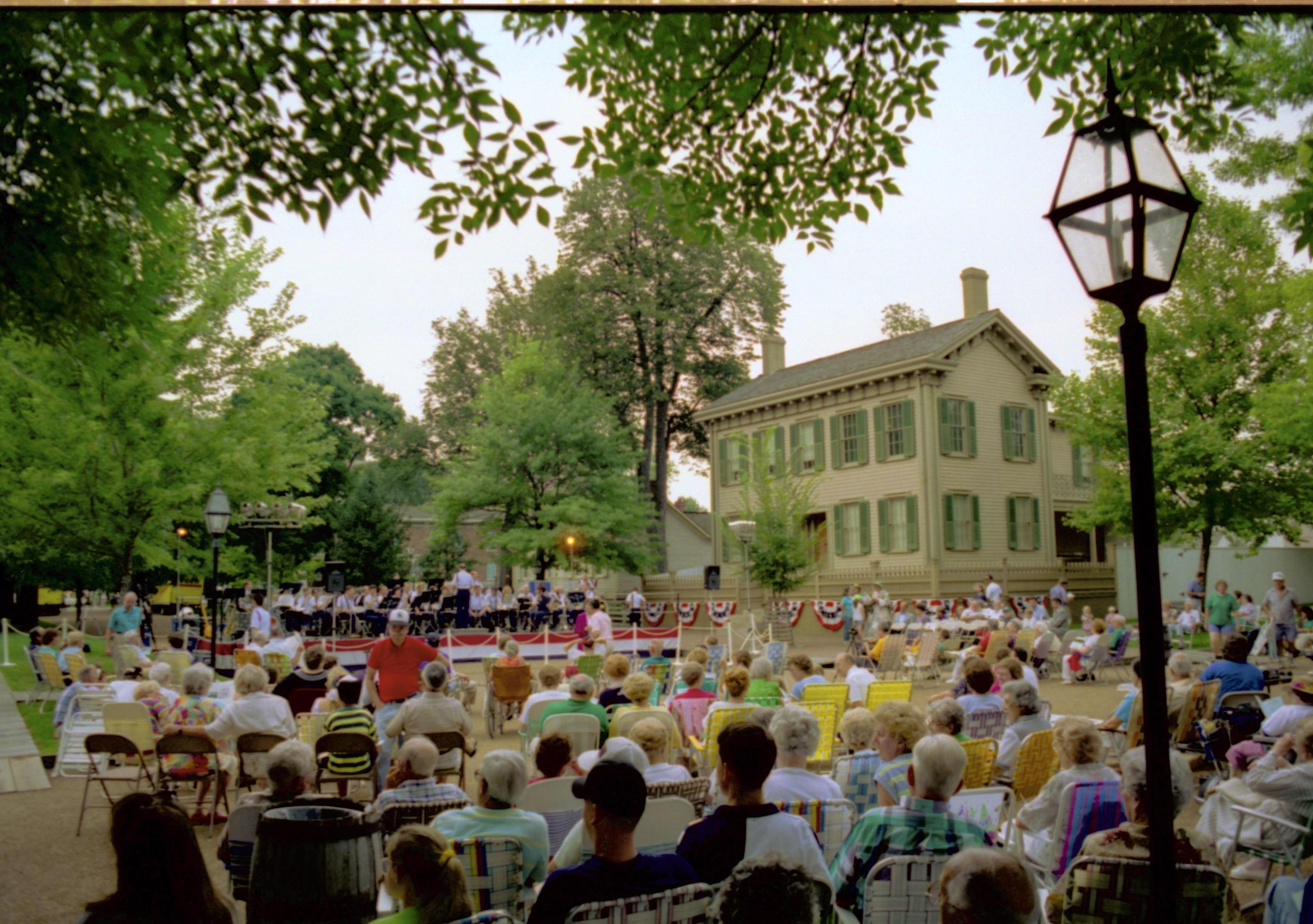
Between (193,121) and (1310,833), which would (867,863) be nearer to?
(1310,833)

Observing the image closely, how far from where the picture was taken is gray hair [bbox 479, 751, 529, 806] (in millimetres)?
3762

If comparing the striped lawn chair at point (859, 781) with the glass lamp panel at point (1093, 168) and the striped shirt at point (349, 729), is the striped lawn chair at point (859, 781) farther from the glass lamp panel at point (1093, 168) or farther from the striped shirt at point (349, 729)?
the striped shirt at point (349, 729)

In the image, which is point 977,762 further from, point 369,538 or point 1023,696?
point 369,538

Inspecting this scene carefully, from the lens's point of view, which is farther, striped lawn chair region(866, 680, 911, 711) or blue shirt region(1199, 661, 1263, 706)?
striped lawn chair region(866, 680, 911, 711)

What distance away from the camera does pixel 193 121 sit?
4.97 meters

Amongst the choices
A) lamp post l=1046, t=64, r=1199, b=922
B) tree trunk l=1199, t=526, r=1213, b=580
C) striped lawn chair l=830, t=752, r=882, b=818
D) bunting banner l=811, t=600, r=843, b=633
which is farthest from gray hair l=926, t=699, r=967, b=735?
bunting banner l=811, t=600, r=843, b=633

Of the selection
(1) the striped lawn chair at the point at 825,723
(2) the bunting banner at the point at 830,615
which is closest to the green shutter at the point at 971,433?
(2) the bunting banner at the point at 830,615

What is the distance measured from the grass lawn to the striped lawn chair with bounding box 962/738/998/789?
369 inches

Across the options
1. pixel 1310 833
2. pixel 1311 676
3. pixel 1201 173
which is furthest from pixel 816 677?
pixel 1201 173

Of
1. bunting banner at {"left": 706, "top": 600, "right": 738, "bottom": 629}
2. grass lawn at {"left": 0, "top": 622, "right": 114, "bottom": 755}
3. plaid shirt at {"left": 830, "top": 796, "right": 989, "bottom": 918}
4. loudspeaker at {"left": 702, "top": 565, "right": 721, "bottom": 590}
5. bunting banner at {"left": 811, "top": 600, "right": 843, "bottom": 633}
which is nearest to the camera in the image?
plaid shirt at {"left": 830, "top": 796, "right": 989, "bottom": 918}

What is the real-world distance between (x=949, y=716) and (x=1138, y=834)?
180 centimetres

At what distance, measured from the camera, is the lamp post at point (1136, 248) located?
11.2 ft

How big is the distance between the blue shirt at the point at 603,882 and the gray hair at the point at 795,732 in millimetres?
1534

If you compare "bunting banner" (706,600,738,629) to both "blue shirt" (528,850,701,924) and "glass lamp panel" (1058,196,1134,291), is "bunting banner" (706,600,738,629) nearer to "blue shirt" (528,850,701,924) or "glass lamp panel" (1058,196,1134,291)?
"glass lamp panel" (1058,196,1134,291)
